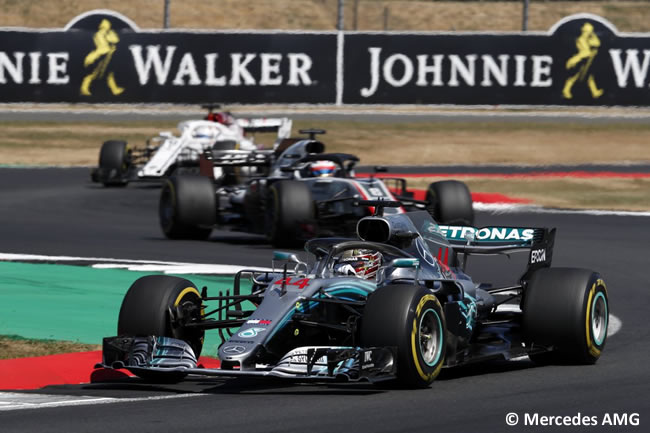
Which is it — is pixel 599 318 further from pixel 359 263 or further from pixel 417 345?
pixel 417 345

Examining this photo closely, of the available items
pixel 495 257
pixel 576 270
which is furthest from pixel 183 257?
pixel 576 270

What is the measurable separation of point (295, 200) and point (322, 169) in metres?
1.55

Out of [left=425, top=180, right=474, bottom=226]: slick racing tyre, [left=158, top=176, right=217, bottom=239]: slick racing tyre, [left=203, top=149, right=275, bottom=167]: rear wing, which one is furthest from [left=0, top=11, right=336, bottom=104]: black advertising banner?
[left=425, top=180, right=474, bottom=226]: slick racing tyre

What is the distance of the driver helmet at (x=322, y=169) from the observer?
69.2ft

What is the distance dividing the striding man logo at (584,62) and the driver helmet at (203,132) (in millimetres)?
13988

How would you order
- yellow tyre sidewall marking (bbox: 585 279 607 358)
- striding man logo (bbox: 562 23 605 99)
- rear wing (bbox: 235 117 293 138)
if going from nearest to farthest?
yellow tyre sidewall marking (bbox: 585 279 607 358) → rear wing (bbox: 235 117 293 138) → striding man logo (bbox: 562 23 605 99)

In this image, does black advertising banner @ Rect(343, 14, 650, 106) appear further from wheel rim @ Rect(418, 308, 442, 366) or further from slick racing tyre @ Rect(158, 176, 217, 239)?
wheel rim @ Rect(418, 308, 442, 366)

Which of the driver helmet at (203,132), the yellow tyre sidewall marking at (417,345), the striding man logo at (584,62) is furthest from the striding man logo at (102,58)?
the yellow tyre sidewall marking at (417,345)

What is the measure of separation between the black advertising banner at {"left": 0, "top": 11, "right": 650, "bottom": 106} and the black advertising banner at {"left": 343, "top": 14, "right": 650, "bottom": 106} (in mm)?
27

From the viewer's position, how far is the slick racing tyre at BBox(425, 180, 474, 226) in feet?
68.0

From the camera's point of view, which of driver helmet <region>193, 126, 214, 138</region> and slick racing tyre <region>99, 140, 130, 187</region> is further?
slick racing tyre <region>99, 140, 130, 187</region>

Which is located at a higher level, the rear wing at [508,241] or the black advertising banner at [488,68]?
the black advertising banner at [488,68]

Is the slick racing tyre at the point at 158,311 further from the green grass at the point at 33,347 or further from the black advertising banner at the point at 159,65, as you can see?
the black advertising banner at the point at 159,65

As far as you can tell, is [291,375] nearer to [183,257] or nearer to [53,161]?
[183,257]
